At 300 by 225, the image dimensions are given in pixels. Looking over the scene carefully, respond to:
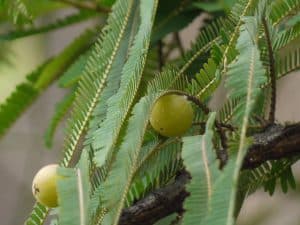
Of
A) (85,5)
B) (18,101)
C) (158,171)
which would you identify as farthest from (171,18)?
(158,171)

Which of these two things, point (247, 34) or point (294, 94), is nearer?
point (247, 34)

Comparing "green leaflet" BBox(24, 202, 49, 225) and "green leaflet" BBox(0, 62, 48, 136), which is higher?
"green leaflet" BBox(0, 62, 48, 136)

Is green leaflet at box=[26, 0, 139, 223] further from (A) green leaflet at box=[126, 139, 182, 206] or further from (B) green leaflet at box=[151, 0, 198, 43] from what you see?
(B) green leaflet at box=[151, 0, 198, 43]

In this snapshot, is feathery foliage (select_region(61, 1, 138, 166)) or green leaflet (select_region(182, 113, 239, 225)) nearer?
green leaflet (select_region(182, 113, 239, 225))

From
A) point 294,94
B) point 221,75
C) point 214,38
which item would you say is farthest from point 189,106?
point 294,94

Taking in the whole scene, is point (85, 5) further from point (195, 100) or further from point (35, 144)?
point (35, 144)

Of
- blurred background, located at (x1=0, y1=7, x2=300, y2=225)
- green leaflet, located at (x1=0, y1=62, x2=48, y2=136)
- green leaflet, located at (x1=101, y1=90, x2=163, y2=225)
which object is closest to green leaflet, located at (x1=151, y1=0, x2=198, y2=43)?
green leaflet, located at (x1=0, y1=62, x2=48, y2=136)

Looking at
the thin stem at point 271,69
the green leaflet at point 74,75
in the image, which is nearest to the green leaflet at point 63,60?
the green leaflet at point 74,75

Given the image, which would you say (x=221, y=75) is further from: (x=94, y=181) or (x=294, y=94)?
(x=294, y=94)
